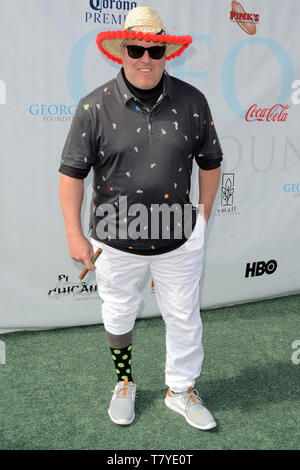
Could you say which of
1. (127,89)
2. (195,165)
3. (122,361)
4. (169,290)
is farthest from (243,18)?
(122,361)

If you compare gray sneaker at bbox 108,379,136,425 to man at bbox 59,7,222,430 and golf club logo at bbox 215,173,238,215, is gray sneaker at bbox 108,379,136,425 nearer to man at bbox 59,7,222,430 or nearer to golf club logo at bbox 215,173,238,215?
man at bbox 59,7,222,430

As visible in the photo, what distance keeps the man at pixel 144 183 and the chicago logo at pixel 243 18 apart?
1.32 meters

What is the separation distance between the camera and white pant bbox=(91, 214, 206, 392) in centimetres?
221

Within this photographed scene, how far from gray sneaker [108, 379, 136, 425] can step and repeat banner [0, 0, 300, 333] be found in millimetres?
1018

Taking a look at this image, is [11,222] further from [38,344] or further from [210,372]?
[210,372]

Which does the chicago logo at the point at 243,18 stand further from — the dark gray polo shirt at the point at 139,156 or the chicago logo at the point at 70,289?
the chicago logo at the point at 70,289

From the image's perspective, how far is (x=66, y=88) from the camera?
2988 mm

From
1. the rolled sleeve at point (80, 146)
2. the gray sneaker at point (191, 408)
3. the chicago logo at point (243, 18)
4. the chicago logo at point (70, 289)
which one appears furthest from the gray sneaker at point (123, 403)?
the chicago logo at point (243, 18)

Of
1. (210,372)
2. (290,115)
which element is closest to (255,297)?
(210,372)

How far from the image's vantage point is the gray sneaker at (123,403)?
2.38 m

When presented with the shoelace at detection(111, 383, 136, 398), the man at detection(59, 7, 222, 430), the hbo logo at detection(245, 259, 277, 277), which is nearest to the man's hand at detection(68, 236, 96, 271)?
the man at detection(59, 7, 222, 430)

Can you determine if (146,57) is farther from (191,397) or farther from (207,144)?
(191,397)
